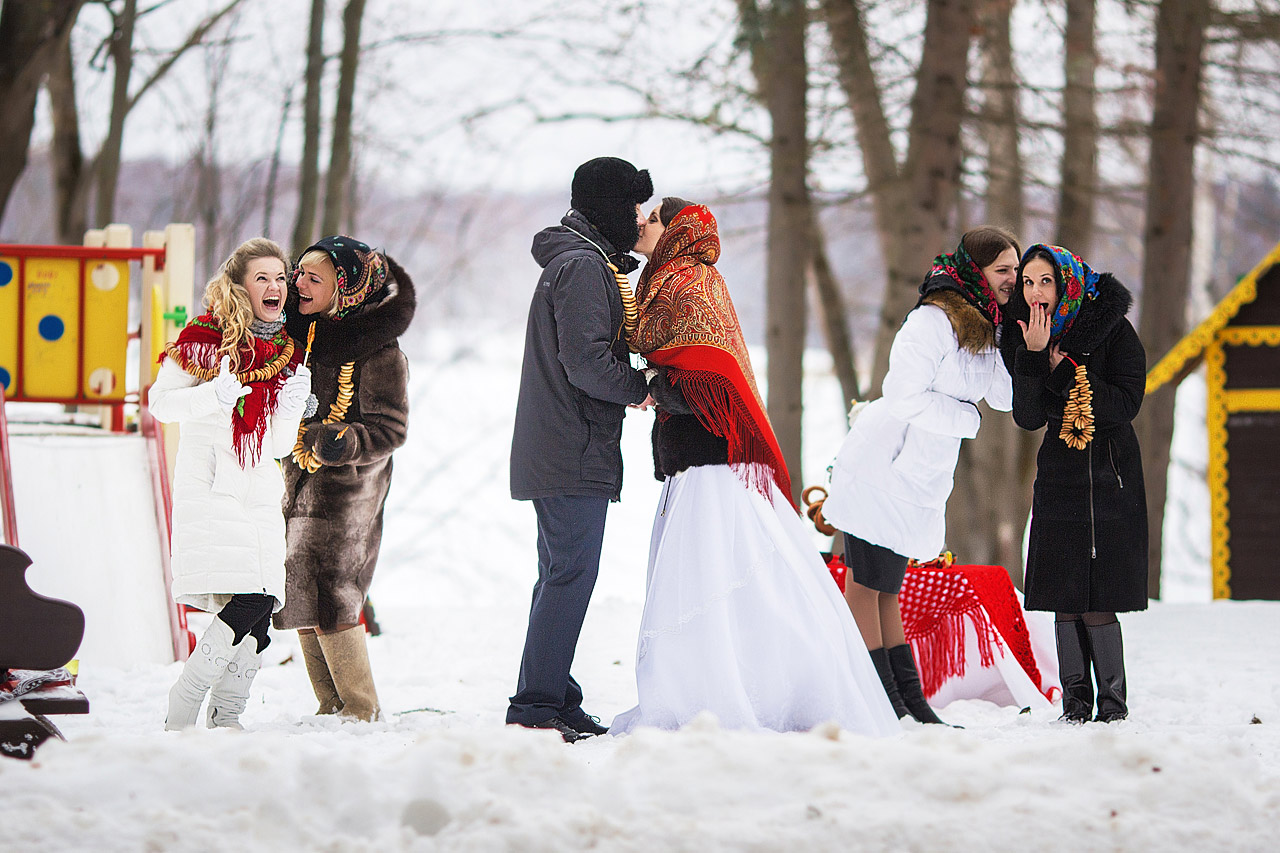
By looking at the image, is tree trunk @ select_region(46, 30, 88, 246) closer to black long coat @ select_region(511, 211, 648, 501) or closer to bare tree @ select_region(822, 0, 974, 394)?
bare tree @ select_region(822, 0, 974, 394)

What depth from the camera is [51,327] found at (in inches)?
247

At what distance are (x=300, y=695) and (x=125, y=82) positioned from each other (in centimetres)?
865

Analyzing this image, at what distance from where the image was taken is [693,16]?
9.78 metres

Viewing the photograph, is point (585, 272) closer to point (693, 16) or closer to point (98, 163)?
point (693, 16)

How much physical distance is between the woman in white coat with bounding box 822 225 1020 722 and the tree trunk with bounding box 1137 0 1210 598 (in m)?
5.38

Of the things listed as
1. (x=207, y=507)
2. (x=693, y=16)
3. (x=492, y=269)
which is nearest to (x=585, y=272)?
(x=207, y=507)

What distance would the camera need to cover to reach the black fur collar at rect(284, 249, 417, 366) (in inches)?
161

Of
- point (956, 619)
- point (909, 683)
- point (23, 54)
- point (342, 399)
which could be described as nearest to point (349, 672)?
point (342, 399)

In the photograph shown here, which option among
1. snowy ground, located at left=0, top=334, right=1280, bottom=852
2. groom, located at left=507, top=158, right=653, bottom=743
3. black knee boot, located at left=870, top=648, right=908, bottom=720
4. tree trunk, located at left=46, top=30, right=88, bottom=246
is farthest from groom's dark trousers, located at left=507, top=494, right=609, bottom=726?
tree trunk, located at left=46, top=30, right=88, bottom=246

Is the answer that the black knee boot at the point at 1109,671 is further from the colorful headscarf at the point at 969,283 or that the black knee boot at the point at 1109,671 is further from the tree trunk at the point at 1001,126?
the tree trunk at the point at 1001,126

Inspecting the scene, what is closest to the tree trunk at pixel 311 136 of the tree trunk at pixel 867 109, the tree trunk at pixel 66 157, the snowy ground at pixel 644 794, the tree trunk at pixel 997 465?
the tree trunk at pixel 66 157

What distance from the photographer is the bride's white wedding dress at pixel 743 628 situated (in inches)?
147

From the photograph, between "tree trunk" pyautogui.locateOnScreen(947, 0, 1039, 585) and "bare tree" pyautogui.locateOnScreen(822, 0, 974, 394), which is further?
"tree trunk" pyautogui.locateOnScreen(947, 0, 1039, 585)

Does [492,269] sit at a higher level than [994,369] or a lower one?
higher
